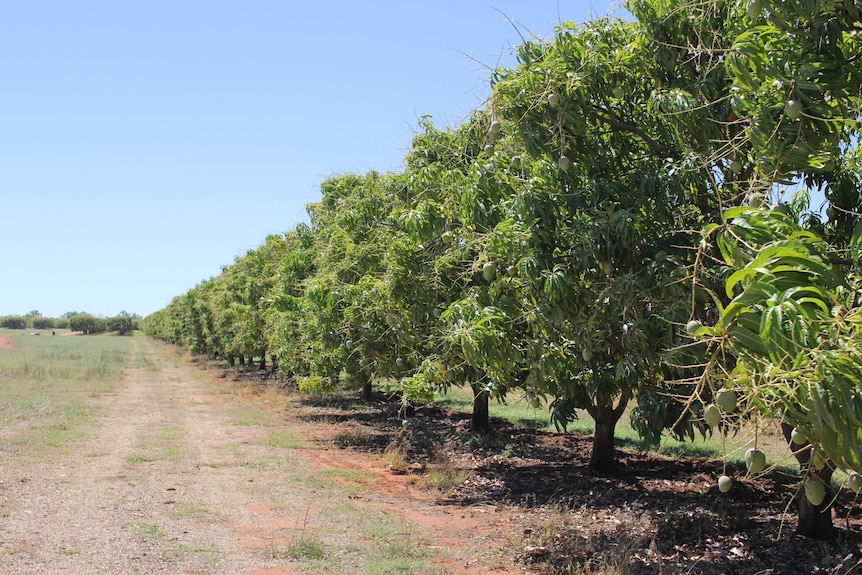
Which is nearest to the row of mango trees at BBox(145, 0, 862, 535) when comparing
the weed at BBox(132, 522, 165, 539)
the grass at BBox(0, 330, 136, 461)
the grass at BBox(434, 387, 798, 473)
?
the grass at BBox(434, 387, 798, 473)

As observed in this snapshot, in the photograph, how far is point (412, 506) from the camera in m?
9.52

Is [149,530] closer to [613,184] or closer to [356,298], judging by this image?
[356,298]

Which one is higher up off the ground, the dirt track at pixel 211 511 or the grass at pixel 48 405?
the dirt track at pixel 211 511

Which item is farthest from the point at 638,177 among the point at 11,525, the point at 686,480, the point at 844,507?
the point at 11,525

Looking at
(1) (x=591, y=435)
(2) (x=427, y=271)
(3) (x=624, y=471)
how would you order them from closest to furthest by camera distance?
1. (2) (x=427, y=271)
2. (3) (x=624, y=471)
3. (1) (x=591, y=435)

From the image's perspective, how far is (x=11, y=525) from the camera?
7559 millimetres

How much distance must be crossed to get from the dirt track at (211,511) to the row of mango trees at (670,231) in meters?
1.80

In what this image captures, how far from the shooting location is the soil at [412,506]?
666cm

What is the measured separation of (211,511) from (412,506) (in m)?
2.64

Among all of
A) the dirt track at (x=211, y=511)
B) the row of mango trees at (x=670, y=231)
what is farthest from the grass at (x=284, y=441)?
the row of mango trees at (x=670, y=231)

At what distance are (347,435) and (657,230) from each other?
11.6 m

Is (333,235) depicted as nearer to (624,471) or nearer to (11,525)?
(624,471)

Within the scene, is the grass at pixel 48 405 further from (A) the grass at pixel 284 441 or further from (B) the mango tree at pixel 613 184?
(B) the mango tree at pixel 613 184

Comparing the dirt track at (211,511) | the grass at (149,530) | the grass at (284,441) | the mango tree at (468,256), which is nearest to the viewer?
the mango tree at (468,256)
